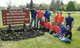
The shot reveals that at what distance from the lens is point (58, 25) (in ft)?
72.3

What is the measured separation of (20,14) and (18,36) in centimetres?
307

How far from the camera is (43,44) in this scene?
60.2ft

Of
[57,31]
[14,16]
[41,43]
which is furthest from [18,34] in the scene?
[41,43]

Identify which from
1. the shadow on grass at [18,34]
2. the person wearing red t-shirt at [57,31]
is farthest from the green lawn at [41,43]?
the shadow on grass at [18,34]

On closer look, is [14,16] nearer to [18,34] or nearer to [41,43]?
[18,34]

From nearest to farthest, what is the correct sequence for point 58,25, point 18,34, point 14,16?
1. point 18,34
2. point 58,25
3. point 14,16

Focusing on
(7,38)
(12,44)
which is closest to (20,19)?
(7,38)

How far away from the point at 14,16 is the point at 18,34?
208 cm

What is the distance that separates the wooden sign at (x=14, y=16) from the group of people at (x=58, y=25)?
114 centimetres

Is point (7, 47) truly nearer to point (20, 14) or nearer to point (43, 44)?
point (43, 44)

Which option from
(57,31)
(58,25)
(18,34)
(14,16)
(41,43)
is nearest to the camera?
(41,43)

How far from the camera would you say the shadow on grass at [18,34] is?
2007 cm

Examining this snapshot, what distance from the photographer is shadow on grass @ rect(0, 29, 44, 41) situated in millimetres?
20067

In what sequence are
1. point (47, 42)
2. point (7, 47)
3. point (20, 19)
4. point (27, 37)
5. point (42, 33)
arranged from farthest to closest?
1. point (20, 19)
2. point (42, 33)
3. point (27, 37)
4. point (47, 42)
5. point (7, 47)
